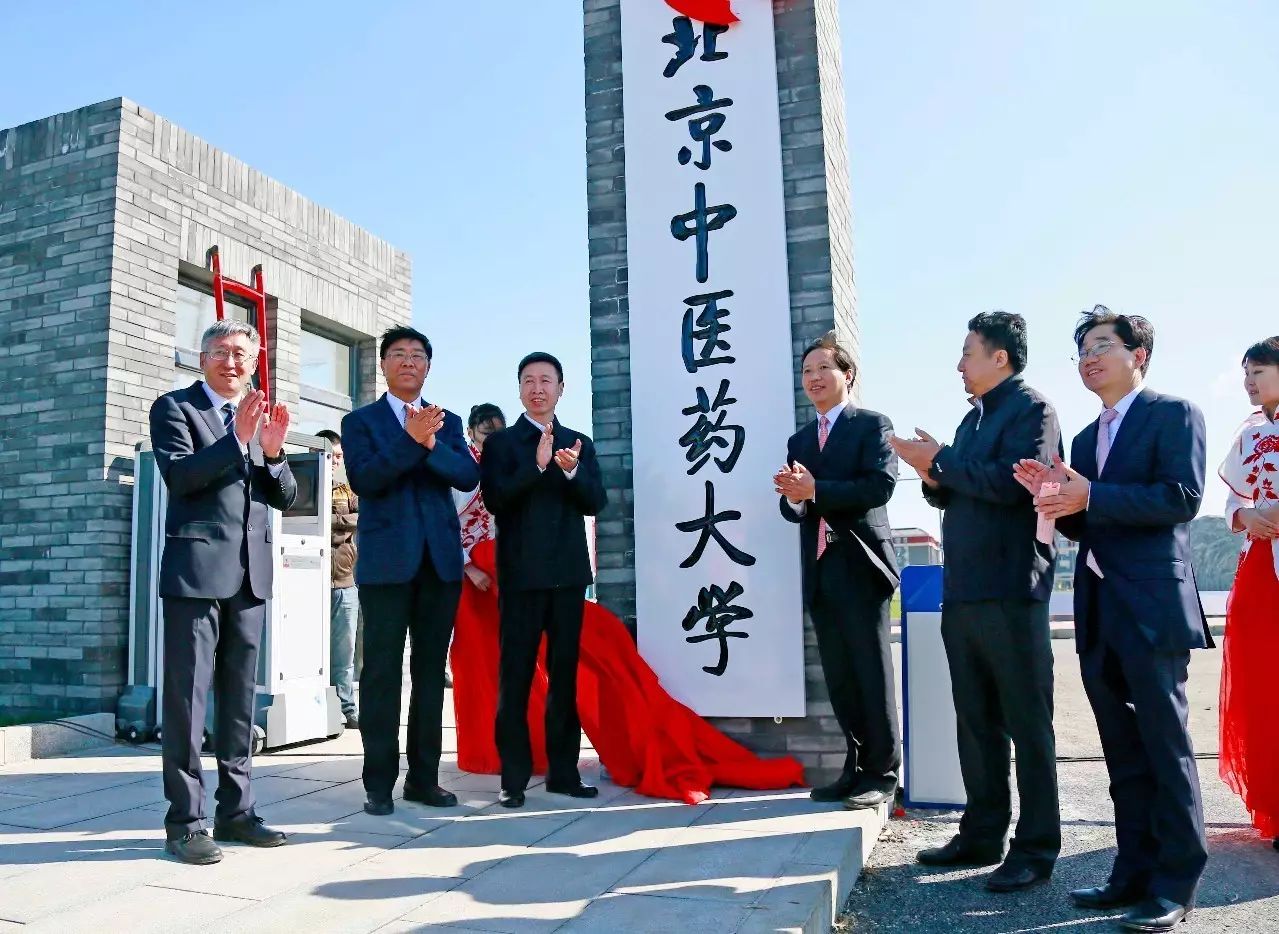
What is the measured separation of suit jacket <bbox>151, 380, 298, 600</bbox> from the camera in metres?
3.15

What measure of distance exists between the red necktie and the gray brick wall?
342 millimetres

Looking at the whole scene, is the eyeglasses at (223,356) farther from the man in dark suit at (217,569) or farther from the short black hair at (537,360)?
the short black hair at (537,360)

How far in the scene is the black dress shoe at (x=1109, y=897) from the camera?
2840mm

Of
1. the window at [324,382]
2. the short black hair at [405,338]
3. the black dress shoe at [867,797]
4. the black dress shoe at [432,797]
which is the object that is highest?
the window at [324,382]

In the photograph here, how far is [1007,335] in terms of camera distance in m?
3.29

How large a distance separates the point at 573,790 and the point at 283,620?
234 centimetres

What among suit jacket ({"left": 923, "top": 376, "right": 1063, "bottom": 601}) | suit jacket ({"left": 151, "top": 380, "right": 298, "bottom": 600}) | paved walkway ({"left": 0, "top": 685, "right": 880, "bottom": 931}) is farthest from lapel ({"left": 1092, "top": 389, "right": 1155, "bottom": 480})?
suit jacket ({"left": 151, "top": 380, "right": 298, "bottom": 600})

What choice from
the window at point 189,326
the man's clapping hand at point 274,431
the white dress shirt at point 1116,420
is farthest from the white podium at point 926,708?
the window at point 189,326

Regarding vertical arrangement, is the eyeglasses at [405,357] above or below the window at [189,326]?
below

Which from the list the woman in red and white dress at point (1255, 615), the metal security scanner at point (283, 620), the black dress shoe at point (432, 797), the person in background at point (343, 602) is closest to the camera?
the woman in red and white dress at point (1255, 615)

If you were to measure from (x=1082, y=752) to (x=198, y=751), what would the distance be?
483 cm

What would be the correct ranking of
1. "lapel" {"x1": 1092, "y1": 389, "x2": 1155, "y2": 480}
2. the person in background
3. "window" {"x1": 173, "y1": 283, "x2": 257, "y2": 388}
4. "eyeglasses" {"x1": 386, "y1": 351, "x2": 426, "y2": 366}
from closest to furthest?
1. "lapel" {"x1": 1092, "y1": 389, "x2": 1155, "y2": 480}
2. "eyeglasses" {"x1": 386, "y1": 351, "x2": 426, "y2": 366}
3. the person in background
4. "window" {"x1": 173, "y1": 283, "x2": 257, "y2": 388}

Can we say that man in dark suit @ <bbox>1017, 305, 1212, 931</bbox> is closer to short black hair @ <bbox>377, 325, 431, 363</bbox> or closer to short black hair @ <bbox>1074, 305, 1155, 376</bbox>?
short black hair @ <bbox>1074, 305, 1155, 376</bbox>

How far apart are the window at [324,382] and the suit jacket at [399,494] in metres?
3.92
